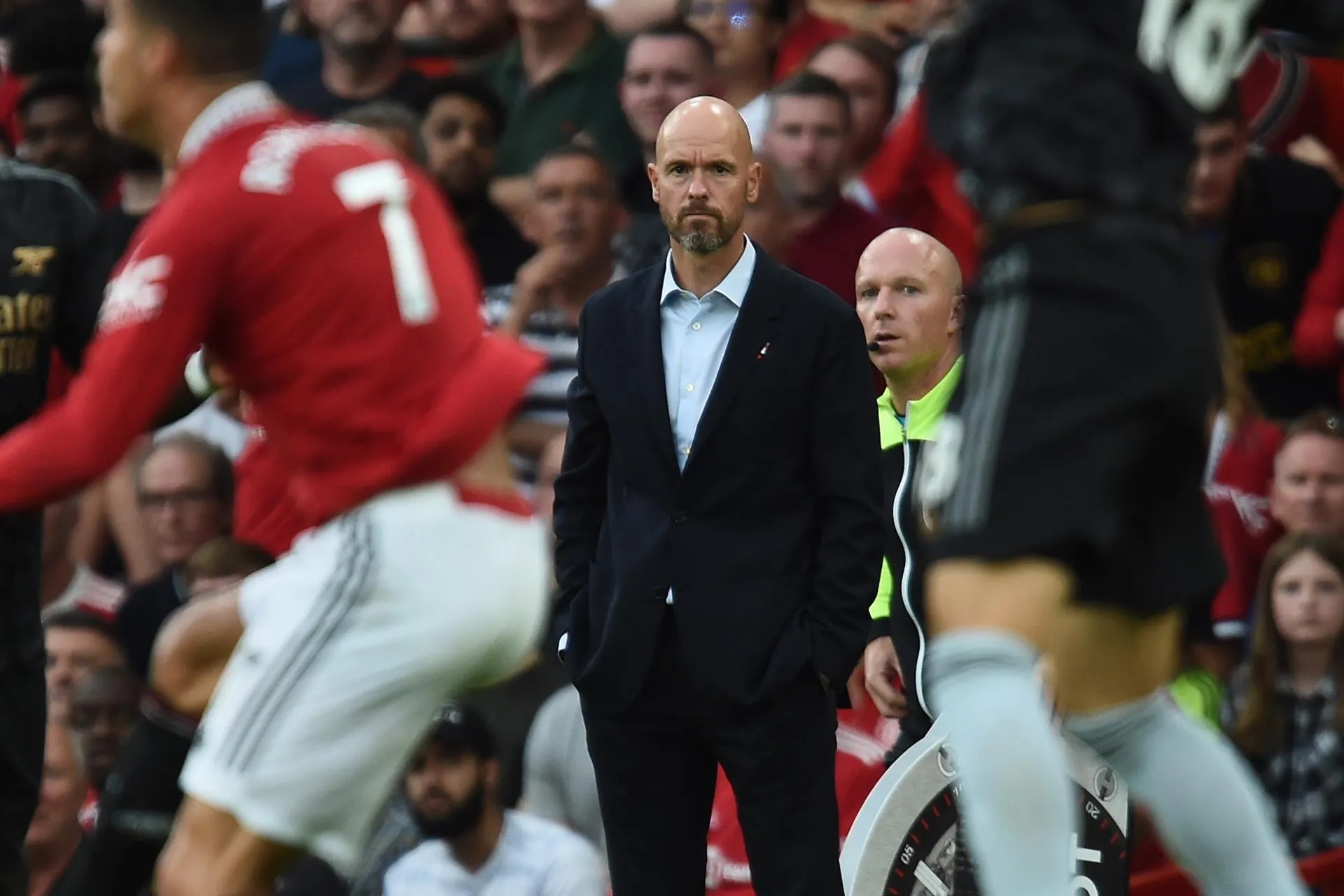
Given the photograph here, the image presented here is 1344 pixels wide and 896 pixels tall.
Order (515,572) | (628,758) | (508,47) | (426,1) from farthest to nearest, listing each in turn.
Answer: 1. (426,1)
2. (508,47)
3. (628,758)
4. (515,572)

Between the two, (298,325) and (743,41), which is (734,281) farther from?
(743,41)

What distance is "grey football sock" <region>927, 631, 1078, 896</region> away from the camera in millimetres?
3871

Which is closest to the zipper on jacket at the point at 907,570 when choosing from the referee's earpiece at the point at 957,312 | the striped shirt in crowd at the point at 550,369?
the referee's earpiece at the point at 957,312

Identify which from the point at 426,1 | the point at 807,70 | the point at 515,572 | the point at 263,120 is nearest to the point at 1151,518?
the point at 515,572

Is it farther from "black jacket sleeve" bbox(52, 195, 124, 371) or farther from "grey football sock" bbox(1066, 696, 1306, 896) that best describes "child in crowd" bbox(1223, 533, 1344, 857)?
"black jacket sleeve" bbox(52, 195, 124, 371)

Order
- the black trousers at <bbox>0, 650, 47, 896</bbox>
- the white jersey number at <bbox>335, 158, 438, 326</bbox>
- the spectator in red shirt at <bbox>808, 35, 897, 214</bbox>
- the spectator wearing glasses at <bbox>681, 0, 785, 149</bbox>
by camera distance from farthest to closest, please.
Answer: the spectator wearing glasses at <bbox>681, 0, 785, 149</bbox>, the spectator in red shirt at <bbox>808, 35, 897, 214</bbox>, the black trousers at <bbox>0, 650, 47, 896</bbox>, the white jersey number at <bbox>335, 158, 438, 326</bbox>

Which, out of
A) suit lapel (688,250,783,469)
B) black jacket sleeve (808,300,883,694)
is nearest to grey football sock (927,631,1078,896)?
black jacket sleeve (808,300,883,694)

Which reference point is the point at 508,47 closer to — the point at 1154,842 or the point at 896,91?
the point at 896,91

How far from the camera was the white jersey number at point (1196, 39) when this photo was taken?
4.21 m

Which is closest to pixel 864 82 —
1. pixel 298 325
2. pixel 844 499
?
pixel 844 499

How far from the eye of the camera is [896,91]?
8914 millimetres

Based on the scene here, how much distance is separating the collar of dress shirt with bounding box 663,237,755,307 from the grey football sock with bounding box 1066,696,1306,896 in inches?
68.3

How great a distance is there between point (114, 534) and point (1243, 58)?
5827 millimetres

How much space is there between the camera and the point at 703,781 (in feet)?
18.6
